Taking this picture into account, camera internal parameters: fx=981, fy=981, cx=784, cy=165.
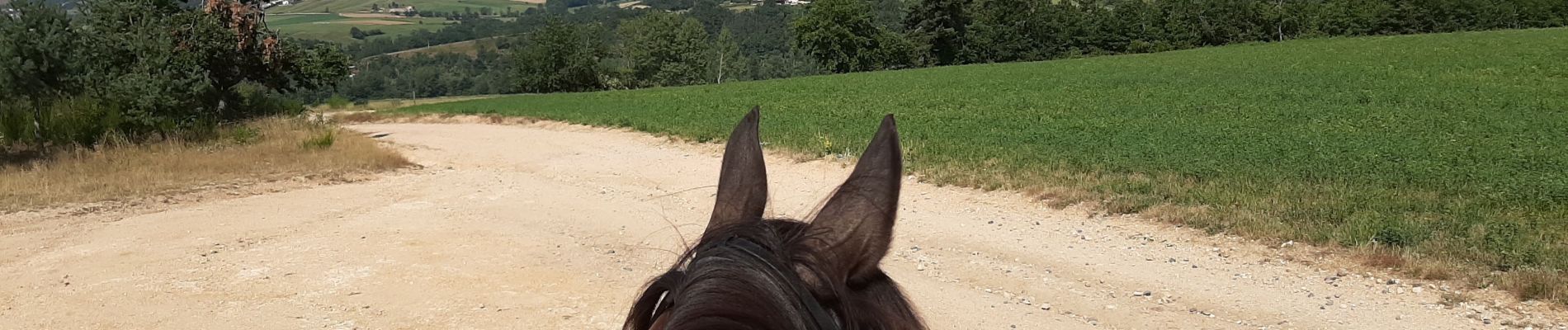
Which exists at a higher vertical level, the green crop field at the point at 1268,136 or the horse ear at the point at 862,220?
the horse ear at the point at 862,220

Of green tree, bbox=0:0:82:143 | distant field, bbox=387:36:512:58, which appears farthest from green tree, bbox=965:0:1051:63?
distant field, bbox=387:36:512:58

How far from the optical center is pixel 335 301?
6055 mm

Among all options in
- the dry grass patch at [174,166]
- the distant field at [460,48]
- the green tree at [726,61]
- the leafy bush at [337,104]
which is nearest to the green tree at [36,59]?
the dry grass patch at [174,166]

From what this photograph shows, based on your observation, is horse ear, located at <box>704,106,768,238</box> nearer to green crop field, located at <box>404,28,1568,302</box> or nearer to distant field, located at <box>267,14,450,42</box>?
green crop field, located at <box>404,28,1568,302</box>

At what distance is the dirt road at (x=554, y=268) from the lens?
557 centimetres

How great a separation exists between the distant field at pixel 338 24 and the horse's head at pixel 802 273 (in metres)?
125

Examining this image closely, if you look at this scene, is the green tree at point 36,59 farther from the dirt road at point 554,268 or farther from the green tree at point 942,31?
the green tree at point 942,31

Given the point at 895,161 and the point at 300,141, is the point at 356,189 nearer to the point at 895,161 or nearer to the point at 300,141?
the point at 300,141

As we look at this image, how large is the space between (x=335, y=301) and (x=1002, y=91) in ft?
77.1

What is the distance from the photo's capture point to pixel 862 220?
1310 millimetres

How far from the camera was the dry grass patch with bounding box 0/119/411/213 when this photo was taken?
970 cm

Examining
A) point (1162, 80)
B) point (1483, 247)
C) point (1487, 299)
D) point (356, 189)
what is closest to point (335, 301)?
point (356, 189)

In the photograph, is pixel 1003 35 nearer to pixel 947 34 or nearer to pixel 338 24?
pixel 947 34

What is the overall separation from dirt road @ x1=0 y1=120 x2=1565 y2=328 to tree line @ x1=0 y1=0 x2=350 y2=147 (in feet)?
14.7
